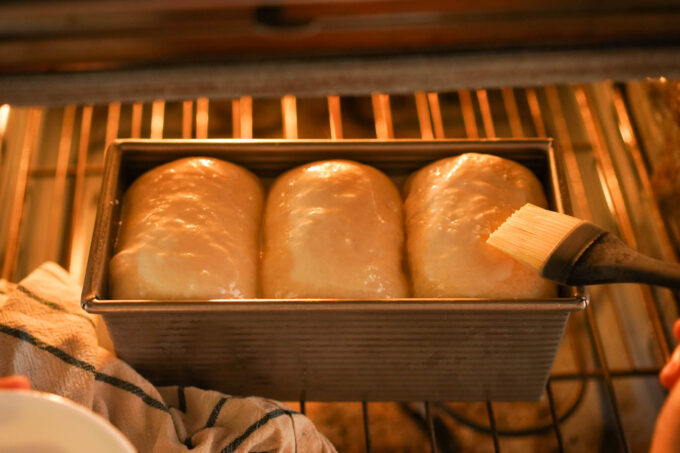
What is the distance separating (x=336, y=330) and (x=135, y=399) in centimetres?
31

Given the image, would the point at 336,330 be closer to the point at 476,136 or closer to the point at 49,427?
the point at 49,427

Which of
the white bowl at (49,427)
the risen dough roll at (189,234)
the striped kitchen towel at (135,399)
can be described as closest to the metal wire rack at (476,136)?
the striped kitchen towel at (135,399)

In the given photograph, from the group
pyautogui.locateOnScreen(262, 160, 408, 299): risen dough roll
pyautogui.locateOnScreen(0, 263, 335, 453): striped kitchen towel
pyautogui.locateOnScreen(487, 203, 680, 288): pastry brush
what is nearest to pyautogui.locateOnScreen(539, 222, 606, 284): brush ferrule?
pyautogui.locateOnScreen(487, 203, 680, 288): pastry brush

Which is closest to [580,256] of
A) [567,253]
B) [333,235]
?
[567,253]

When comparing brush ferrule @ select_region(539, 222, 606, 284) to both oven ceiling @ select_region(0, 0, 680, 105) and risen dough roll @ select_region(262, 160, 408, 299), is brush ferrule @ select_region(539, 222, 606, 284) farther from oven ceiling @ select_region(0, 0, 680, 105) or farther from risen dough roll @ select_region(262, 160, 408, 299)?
oven ceiling @ select_region(0, 0, 680, 105)

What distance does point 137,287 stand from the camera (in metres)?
0.93

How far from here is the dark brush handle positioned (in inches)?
31.9

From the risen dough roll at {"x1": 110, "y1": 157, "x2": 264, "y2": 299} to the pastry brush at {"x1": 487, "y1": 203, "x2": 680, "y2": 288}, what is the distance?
0.39 m

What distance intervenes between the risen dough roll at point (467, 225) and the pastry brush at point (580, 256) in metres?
0.05

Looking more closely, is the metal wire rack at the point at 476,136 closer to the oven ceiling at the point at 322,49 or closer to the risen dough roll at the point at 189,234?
the oven ceiling at the point at 322,49

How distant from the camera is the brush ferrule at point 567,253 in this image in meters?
0.84

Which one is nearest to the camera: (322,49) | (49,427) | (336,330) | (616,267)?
(49,427)

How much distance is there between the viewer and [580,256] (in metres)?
0.84

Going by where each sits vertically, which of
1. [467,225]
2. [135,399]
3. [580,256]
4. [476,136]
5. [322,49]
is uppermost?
[322,49]
